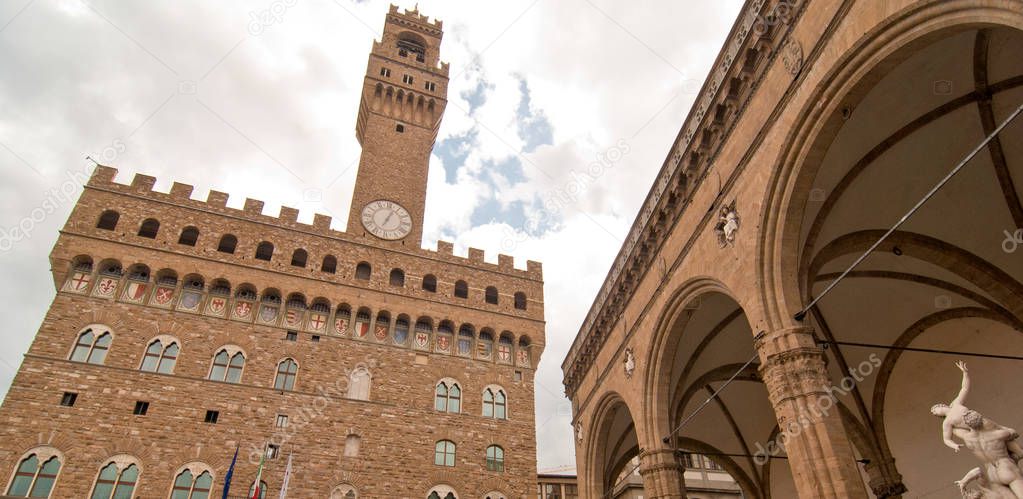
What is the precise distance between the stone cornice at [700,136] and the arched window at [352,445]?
9959 millimetres

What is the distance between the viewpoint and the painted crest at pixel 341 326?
2369 centimetres

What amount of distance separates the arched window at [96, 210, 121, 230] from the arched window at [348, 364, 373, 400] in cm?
1043

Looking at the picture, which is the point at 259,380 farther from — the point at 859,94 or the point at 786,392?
the point at 859,94

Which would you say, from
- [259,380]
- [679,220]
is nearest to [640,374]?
[679,220]

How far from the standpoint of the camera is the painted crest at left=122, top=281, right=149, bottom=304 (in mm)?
21234

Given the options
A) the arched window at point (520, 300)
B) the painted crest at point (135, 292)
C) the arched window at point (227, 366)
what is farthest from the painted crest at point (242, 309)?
the arched window at point (520, 300)

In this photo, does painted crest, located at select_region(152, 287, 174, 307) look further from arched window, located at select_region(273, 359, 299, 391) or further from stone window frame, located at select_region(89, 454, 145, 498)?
stone window frame, located at select_region(89, 454, 145, 498)

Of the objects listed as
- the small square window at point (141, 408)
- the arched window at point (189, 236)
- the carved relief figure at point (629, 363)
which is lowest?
the carved relief figure at point (629, 363)

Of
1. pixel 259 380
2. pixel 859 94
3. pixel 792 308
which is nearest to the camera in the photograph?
pixel 859 94

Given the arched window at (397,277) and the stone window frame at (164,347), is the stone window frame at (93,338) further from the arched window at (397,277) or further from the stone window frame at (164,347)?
the arched window at (397,277)

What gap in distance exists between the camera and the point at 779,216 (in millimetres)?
9352

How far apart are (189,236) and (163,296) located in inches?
107

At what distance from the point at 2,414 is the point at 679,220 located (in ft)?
66.8

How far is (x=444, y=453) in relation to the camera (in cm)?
2261
